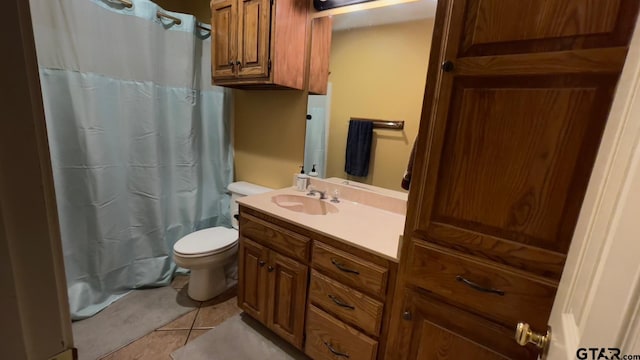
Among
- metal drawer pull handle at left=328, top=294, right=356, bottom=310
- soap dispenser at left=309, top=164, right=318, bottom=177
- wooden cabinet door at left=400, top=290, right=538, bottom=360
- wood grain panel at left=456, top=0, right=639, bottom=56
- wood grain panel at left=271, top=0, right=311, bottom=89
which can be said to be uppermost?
wood grain panel at left=271, top=0, right=311, bottom=89

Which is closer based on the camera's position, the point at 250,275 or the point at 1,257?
the point at 1,257

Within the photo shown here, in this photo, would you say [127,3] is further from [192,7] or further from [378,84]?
[378,84]

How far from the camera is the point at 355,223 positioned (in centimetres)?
140

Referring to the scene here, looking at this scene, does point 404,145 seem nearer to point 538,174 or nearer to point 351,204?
point 351,204

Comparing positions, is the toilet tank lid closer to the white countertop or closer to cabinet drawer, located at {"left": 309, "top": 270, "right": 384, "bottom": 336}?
the white countertop

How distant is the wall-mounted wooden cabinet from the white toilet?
861mm

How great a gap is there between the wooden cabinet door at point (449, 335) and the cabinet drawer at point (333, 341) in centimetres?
21

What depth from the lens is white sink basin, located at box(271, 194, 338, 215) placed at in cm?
176

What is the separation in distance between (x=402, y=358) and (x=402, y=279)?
12.5 inches

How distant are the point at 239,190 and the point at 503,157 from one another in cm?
183

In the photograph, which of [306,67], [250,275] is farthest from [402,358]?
[306,67]

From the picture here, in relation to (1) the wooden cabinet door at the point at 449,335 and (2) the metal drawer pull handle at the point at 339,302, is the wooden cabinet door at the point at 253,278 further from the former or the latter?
(1) the wooden cabinet door at the point at 449,335

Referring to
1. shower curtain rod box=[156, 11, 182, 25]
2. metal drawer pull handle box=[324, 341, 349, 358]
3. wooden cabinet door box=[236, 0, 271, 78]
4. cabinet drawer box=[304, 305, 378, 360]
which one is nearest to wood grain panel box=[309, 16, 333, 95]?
wooden cabinet door box=[236, 0, 271, 78]

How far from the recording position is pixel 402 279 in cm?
102
